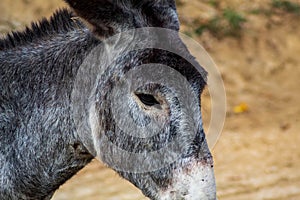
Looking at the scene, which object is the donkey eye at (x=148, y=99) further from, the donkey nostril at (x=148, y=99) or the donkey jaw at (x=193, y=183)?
the donkey jaw at (x=193, y=183)

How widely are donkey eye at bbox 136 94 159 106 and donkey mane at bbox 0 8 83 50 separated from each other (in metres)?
0.76

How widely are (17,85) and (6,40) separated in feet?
1.41

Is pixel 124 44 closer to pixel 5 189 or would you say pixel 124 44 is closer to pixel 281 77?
pixel 5 189

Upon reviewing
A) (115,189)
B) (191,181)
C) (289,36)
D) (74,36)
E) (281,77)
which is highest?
(289,36)

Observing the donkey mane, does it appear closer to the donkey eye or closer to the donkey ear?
the donkey ear

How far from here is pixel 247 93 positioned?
37.7ft

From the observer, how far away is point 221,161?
31.6 feet

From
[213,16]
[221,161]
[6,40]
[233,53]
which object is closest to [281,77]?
[233,53]

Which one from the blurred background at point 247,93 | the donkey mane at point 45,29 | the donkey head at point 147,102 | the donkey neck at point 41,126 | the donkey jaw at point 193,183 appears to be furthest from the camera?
the blurred background at point 247,93

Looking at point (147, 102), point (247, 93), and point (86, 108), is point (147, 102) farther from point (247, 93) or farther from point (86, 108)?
point (247, 93)

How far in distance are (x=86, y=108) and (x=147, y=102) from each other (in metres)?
0.40

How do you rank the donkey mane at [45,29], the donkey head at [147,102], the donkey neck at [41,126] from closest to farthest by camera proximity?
the donkey head at [147,102], the donkey neck at [41,126], the donkey mane at [45,29]

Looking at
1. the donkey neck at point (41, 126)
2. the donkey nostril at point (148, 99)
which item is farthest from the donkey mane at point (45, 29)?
the donkey nostril at point (148, 99)

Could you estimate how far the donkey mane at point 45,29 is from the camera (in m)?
4.92
